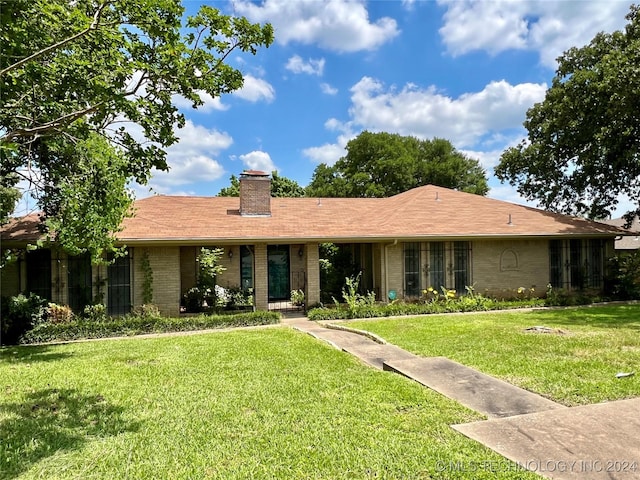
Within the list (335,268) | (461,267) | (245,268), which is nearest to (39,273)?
(245,268)

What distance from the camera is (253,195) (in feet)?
51.2

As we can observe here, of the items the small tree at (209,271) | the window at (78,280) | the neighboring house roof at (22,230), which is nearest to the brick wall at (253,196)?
the small tree at (209,271)

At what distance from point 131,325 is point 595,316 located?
511 inches

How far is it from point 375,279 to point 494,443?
11714 mm

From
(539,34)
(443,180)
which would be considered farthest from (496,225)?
(443,180)

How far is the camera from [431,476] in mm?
3420

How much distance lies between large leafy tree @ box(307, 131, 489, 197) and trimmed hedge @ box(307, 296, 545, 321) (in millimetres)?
22801

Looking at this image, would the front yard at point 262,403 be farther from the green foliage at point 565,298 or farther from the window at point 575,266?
the window at point 575,266

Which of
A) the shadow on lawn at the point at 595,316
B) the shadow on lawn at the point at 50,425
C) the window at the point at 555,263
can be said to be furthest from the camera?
the window at the point at 555,263

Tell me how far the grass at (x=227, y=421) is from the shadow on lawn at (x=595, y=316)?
23.3 ft

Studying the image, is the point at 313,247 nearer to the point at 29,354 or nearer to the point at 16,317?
the point at 29,354

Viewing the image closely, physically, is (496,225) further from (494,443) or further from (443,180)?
(443,180)

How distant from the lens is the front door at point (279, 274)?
1814 cm

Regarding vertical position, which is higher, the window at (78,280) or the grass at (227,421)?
the window at (78,280)
